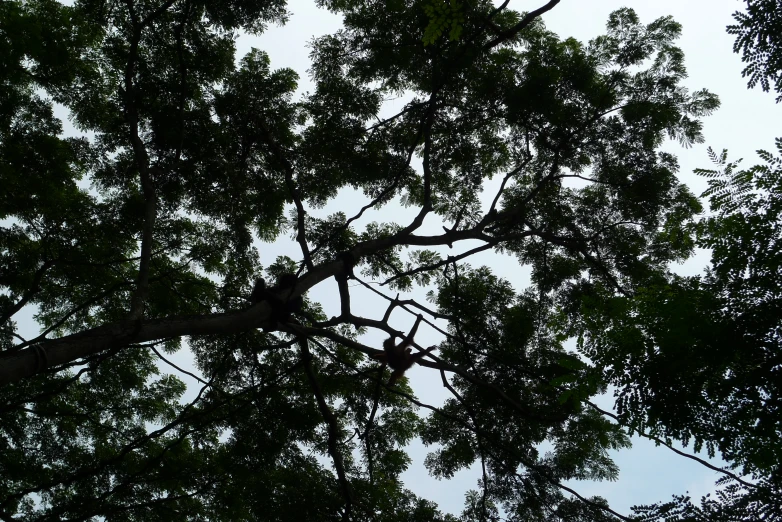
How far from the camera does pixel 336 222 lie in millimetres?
7691

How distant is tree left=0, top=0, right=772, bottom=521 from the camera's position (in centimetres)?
672

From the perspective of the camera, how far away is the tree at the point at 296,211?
672 centimetres

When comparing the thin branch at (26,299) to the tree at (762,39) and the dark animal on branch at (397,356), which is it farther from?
the tree at (762,39)

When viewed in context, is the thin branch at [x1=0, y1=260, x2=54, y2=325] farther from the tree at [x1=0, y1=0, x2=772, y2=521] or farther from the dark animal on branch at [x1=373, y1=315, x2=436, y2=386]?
the dark animal on branch at [x1=373, y1=315, x2=436, y2=386]

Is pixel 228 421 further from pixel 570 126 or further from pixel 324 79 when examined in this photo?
pixel 570 126

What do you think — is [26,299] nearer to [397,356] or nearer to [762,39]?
[397,356]

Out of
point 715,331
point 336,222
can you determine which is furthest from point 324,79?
point 715,331

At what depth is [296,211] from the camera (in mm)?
7188

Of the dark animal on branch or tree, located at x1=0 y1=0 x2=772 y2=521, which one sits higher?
tree, located at x1=0 y1=0 x2=772 y2=521

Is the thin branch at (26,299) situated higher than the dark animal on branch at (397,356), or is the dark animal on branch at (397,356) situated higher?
the thin branch at (26,299)

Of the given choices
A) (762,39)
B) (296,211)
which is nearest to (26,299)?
(296,211)

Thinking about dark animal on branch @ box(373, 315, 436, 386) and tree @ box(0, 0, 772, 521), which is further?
tree @ box(0, 0, 772, 521)

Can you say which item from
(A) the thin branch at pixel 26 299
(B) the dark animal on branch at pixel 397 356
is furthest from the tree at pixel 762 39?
(A) the thin branch at pixel 26 299

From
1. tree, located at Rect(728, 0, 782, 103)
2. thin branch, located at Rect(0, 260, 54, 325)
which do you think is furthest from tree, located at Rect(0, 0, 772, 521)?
tree, located at Rect(728, 0, 782, 103)
